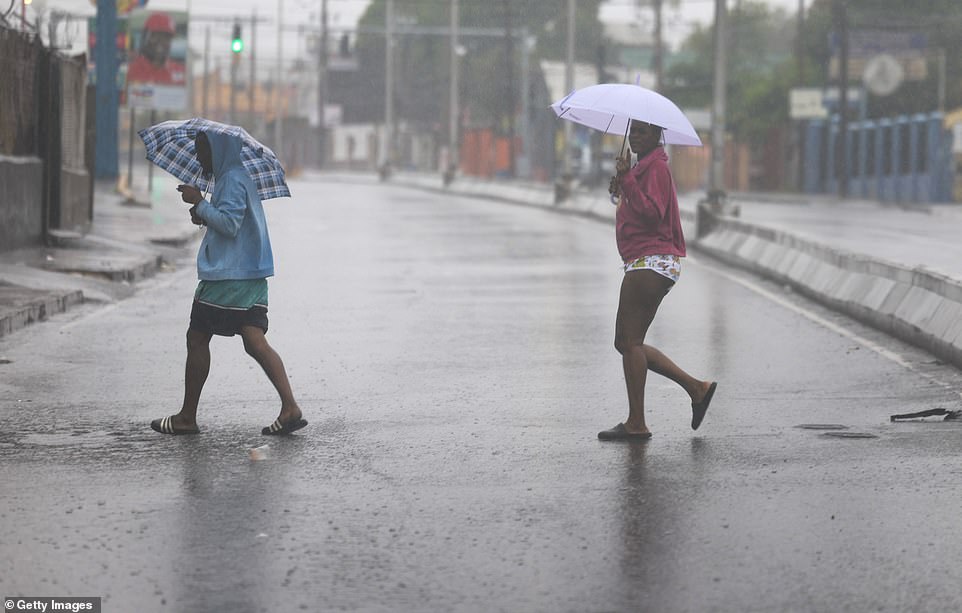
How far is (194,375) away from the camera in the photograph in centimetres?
905

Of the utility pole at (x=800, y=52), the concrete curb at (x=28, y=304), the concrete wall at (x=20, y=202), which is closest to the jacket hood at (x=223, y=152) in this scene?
the concrete curb at (x=28, y=304)

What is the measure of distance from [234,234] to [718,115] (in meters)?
20.0

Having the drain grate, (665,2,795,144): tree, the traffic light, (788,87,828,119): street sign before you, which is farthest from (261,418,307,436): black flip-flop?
(788,87,828,119): street sign

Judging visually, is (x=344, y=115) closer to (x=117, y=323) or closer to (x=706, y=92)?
(x=706, y=92)

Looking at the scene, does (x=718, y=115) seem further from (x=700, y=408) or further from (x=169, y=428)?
(x=169, y=428)

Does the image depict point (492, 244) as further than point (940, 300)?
Yes

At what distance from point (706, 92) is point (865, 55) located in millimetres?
22084

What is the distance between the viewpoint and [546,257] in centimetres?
2370

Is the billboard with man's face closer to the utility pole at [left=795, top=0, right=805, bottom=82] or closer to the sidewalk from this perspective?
the sidewalk


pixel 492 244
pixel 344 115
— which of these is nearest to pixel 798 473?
pixel 492 244

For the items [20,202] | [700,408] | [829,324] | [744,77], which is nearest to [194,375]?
[700,408]

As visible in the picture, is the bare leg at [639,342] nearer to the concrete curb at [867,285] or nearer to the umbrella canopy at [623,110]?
the umbrella canopy at [623,110]

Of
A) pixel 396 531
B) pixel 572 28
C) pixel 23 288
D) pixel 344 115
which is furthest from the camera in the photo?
pixel 344 115

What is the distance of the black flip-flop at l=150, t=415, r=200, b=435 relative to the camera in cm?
900
